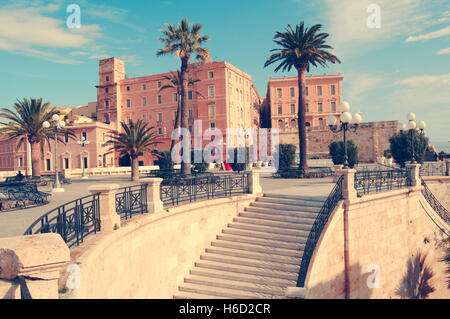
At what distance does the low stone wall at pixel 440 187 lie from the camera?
22.3 m

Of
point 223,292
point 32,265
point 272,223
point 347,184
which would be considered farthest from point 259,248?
point 32,265

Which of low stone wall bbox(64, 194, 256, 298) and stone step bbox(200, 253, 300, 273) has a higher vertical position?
low stone wall bbox(64, 194, 256, 298)

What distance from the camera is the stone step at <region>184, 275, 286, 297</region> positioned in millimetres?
10767

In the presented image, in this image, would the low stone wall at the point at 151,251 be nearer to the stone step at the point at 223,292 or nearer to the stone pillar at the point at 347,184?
the stone step at the point at 223,292

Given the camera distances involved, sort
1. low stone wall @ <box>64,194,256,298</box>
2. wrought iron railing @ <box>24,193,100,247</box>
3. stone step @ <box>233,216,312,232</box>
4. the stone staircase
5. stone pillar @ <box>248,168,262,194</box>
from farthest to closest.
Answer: stone pillar @ <box>248,168,262,194</box>
stone step @ <box>233,216,312,232</box>
the stone staircase
wrought iron railing @ <box>24,193,100,247</box>
low stone wall @ <box>64,194,256,298</box>

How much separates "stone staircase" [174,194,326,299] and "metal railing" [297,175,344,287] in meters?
0.35

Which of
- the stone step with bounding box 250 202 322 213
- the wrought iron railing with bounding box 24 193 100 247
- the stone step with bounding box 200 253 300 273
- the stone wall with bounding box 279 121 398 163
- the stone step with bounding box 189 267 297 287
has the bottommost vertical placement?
the stone step with bounding box 189 267 297 287

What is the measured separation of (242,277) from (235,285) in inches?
17.6

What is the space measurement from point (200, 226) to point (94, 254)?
624cm

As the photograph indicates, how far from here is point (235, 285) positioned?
36.9 feet

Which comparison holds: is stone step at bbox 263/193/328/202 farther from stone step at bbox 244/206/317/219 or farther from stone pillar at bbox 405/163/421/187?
stone pillar at bbox 405/163/421/187

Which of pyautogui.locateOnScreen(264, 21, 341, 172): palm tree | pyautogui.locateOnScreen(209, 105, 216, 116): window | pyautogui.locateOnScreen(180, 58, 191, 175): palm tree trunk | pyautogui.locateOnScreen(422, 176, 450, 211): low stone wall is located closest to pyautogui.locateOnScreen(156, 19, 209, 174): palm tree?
pyautogui.locateOnScreen(180, 58, 191, 175): palm tree trunk
